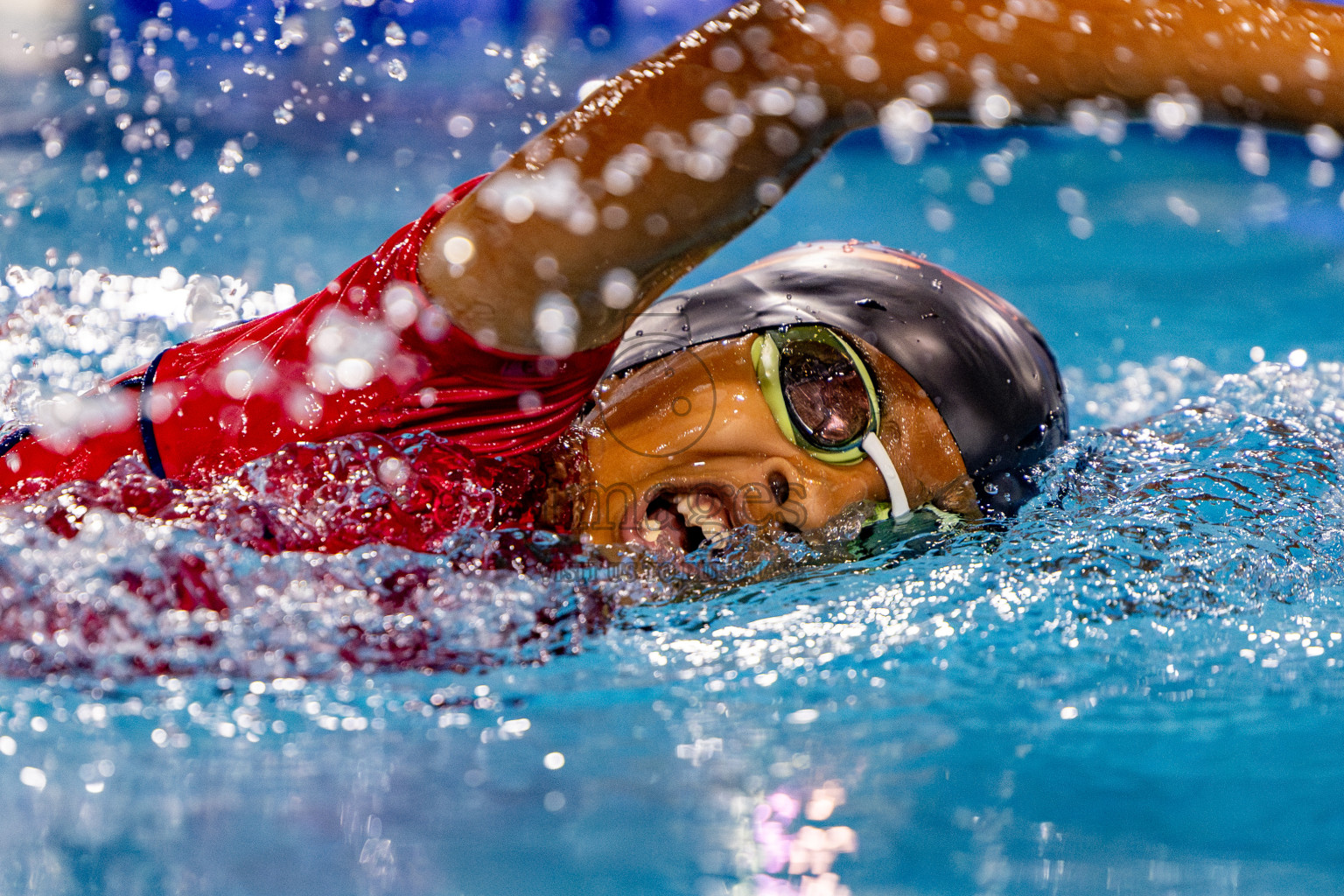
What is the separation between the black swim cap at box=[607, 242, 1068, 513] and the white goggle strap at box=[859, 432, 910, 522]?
9 centimetres

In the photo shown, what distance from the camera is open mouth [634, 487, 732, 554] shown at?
4.84ft

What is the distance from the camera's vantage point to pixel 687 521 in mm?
1506

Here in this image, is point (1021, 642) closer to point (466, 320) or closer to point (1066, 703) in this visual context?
point (1066, 703)

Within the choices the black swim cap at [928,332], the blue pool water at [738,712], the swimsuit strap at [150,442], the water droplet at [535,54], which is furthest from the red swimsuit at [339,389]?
the water droplet at [535,54]

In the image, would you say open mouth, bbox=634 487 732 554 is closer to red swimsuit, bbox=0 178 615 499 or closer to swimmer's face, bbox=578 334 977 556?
swimmer's face, bbox=578 334 977 556

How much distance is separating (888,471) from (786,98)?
64 centimetres

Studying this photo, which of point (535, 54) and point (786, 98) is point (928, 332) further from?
point (535, 54)

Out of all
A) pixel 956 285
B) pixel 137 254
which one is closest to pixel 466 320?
pixel 956 285

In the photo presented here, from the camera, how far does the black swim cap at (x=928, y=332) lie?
150 centimetres

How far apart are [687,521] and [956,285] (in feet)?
1.64

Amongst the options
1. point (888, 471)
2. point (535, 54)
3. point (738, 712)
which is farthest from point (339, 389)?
point (535, 54)

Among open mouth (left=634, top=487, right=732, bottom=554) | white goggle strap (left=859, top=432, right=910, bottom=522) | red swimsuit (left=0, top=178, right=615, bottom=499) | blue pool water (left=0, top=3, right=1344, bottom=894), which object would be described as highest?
red swimsuit (left=0, top=178, right=615, bottom=499)

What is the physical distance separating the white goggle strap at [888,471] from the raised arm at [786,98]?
1.55 ft

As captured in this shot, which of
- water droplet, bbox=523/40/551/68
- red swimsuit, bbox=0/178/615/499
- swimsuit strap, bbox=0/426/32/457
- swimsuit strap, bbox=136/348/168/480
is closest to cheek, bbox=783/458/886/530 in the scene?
red swimsuit, bbox=0/178/615/499
